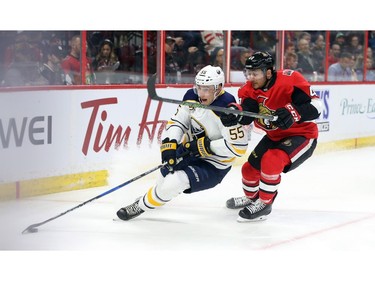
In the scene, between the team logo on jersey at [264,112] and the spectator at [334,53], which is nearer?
the team logo on jersey at [264,112]

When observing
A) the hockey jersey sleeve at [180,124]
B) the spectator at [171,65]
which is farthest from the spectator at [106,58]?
the hockey jersey sleeve at [180,124]

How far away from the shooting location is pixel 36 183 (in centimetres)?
430

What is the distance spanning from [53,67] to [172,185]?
1354 mm

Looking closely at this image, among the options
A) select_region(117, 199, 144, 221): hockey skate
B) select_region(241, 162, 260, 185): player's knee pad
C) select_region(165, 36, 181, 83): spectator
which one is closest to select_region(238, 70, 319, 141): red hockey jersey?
select_region(241, 162, 260, 185): player's knee pad

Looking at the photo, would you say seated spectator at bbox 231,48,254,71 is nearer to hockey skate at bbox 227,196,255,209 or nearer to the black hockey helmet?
hockey skate at bbox 227,196,255,209

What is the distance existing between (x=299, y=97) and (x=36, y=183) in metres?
1.64

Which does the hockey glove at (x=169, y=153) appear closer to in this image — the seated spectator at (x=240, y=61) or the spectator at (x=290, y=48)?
the seated spectator at (x=240, y=61)

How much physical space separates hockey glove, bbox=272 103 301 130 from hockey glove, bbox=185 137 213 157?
1.18ft

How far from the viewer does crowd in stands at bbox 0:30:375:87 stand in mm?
4297

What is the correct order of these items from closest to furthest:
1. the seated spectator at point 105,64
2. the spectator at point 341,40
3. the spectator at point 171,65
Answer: the seated spectator at point 105,64 < the spectator at point 171,65 < the spectator at point 341,40

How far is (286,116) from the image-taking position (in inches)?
141

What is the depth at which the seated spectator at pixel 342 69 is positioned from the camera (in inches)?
276

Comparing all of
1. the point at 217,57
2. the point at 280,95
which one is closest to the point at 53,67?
the point at 280,95

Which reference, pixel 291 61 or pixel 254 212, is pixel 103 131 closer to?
pixel 254 212
